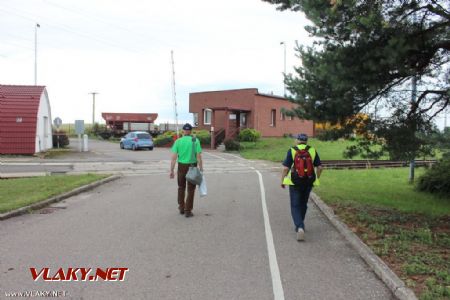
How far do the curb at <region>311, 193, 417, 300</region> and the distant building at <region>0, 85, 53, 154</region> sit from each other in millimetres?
22828

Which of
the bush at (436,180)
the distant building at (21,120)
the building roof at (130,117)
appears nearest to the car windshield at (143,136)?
the distant building at (21,120)

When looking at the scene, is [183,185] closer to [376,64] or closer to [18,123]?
[376,64]

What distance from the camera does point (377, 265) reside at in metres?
5.70

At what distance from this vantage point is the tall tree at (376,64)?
24.0 feet

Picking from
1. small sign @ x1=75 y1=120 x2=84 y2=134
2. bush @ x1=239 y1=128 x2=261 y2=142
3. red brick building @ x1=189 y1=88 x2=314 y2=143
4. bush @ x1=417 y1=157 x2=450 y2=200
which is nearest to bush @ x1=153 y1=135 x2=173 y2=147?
red brick building @ x1=189 y1=88 x2=314 y2=143

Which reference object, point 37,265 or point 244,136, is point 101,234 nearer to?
point 37,265

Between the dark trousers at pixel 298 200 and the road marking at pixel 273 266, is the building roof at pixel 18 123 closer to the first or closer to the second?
the road marking at pixel 273 266

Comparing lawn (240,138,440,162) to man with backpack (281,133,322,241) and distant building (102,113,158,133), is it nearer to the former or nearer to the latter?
man with backpack (281,133,322,241)

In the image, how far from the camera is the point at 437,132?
29.1ft

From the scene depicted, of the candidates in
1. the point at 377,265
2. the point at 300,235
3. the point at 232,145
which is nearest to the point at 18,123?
the point at 232,145

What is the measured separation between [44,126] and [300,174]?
27608 mm

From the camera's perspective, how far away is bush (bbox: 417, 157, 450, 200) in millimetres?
13531

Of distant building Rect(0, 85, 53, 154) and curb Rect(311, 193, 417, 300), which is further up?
distant building Rect(0, 85, 53, 154)

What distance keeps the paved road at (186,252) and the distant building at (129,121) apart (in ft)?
147
